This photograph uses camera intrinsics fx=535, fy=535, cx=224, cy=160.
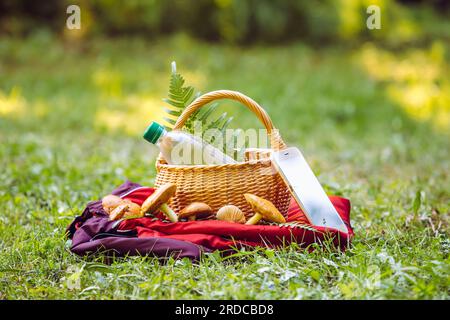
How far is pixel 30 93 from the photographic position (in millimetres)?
7926

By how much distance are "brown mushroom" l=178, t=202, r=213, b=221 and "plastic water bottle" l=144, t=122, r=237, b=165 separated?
0.78 ft

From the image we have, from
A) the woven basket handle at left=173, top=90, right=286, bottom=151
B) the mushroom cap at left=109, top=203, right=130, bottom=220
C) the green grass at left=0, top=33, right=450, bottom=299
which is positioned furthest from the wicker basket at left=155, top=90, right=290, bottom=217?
the green grass at left=0, top=33, right=450, bottom=299

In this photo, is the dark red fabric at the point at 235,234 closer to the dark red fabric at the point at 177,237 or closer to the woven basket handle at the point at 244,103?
the dark red fabric at the point at 177,237

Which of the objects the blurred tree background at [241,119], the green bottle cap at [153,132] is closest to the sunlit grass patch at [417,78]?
the blurred tree background at [241,119]

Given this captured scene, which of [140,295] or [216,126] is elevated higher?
[216,126]

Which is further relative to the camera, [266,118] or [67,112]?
[67,112]

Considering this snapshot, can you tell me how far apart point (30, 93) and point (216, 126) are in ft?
18.9

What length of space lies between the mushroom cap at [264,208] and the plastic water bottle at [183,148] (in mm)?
284

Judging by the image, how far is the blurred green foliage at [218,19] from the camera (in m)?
9.98

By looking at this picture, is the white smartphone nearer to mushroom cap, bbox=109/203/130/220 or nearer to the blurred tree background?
the blurred tree background

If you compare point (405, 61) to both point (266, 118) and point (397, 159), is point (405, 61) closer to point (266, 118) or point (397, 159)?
point (397, 159)

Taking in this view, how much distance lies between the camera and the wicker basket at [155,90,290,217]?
2.75m

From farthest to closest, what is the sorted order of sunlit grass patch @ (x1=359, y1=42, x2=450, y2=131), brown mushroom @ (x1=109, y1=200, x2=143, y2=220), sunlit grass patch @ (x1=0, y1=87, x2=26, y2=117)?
sunlit grass patch @ (x1=359, y1=42, x2=450, y2=131)
sunlit grass patch @ (x1=0, y1=87, x2=26, y2=117)
brown mushroom @ (x1=109, y1=200, x2=143, y2=220)
